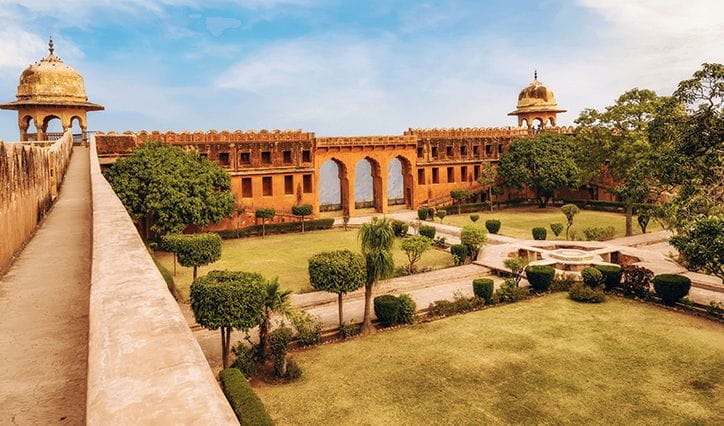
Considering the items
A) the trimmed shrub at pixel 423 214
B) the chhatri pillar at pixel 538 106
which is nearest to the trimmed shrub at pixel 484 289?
the trimmed shrub at pixel 423 214

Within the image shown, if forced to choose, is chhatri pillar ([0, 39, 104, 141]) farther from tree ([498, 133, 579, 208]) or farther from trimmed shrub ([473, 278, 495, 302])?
tree ([498, 133, 579, 208])

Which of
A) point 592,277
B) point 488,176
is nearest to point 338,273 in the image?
point 592,277

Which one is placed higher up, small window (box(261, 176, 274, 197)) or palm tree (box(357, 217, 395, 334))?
small window (box(261, 176, 274, 197))

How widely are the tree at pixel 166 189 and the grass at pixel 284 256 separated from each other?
89.4 inches

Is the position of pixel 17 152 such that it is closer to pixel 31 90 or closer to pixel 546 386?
pixel 546 386

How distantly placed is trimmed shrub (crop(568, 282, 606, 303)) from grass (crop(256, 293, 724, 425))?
1.19 metres

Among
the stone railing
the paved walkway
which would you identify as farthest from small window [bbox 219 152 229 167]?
the stone railing

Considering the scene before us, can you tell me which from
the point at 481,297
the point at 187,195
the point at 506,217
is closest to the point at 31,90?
the point at 187,195

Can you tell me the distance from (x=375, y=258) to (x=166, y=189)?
1664 centimetres

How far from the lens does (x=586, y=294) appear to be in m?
17.5

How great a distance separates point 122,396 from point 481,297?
16.3m

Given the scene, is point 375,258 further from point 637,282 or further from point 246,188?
point 246,188

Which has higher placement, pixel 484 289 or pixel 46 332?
pixel 46 332

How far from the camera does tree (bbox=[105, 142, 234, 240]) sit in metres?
26.9
